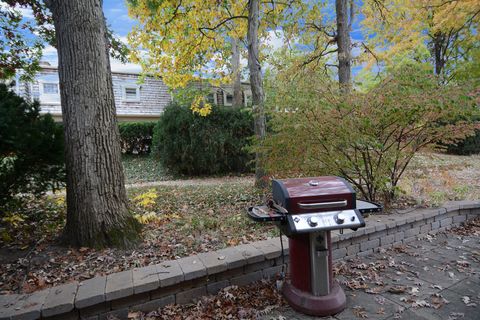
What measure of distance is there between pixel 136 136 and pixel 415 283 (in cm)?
1040

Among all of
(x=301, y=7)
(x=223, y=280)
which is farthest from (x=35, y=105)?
(x=301, y=7)

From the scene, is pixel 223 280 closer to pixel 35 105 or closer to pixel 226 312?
pixel 226 312

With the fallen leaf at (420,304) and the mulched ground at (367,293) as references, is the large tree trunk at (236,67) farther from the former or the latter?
the fallen leaf at (420,304)

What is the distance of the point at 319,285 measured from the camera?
83.7 inches

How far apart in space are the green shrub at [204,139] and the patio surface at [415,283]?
551 centimetres

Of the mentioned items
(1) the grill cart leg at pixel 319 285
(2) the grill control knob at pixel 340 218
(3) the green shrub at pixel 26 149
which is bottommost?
(1) the grill cart leg at pixel 319 285

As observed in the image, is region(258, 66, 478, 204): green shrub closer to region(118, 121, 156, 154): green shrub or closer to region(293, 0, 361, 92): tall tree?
region(293, 0, 361, 92): tall tree

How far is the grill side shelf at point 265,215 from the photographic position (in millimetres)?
1979

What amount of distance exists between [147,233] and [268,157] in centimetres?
196

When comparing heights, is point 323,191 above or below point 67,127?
below

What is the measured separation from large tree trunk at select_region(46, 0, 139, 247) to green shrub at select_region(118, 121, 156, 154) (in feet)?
27.8

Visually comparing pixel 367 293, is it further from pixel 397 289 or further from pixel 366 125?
pixel 366 125

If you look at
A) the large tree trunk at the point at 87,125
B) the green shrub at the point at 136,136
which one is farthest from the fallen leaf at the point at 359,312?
the green shrub at the point at 136,136

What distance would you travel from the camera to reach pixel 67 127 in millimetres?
2674
